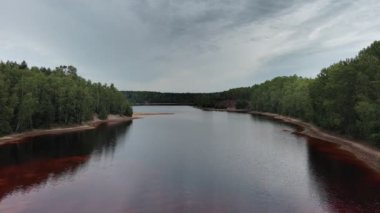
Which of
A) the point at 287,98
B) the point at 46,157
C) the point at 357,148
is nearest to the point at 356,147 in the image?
the point at 357,148

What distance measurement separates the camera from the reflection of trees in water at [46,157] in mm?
39000

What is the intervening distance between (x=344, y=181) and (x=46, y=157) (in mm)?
44168

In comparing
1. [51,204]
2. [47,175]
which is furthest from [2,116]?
[51,204]

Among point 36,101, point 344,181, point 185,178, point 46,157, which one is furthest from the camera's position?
point 36,101

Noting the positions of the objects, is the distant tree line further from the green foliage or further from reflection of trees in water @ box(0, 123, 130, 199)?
reflection of trees in water @ box(0, 123, 130, 199)

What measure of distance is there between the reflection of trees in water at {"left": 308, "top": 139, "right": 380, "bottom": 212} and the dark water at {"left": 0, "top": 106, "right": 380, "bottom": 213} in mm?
91

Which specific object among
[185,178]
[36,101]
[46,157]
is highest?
[36,101]

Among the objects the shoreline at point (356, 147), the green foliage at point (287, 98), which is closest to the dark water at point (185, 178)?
the shoreline at point (356, 147)

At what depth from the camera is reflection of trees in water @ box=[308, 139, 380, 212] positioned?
2992 cm

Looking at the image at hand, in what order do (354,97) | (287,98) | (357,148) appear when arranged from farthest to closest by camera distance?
(287,98), (354,97), (357,148)

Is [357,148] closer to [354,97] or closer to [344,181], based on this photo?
→ [354,97]

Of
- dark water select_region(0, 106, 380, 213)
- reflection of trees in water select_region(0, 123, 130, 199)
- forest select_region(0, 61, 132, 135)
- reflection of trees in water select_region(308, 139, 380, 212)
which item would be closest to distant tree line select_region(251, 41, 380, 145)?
dark water select_region(0, 106, 380, 213)

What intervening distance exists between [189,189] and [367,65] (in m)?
44.2

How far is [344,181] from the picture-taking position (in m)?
37.4
